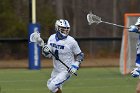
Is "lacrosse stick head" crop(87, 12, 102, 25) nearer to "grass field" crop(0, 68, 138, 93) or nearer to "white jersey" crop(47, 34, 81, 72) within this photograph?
"white jersey" crop(47, 34, 81, 72)

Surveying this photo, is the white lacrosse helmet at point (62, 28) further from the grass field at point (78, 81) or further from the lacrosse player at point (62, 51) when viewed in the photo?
the grass field at point (78, 81)

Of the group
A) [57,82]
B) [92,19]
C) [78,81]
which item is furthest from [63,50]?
[78,81]

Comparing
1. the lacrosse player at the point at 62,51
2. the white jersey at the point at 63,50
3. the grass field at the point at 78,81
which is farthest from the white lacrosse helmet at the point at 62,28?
the grass field at the point at 78,81

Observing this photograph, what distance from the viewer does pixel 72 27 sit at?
18.5 metres

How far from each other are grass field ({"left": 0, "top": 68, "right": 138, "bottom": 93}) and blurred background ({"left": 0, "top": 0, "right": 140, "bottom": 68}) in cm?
171

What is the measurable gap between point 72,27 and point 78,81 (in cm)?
511

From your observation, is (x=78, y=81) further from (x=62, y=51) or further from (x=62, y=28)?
(x=62, y=28)

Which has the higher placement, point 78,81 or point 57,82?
point 57,82

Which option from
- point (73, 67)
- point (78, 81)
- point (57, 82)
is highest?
point (73, 67)

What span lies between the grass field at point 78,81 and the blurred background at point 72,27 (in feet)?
5.61

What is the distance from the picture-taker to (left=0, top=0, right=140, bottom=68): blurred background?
17922 millimetres

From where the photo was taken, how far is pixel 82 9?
18.5 metres

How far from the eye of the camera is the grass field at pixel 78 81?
12.0 metres

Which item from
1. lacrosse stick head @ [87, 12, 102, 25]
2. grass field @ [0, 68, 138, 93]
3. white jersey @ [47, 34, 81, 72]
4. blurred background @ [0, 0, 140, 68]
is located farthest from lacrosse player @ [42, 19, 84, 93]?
blurred background @ [0, 0, 140, 68]
